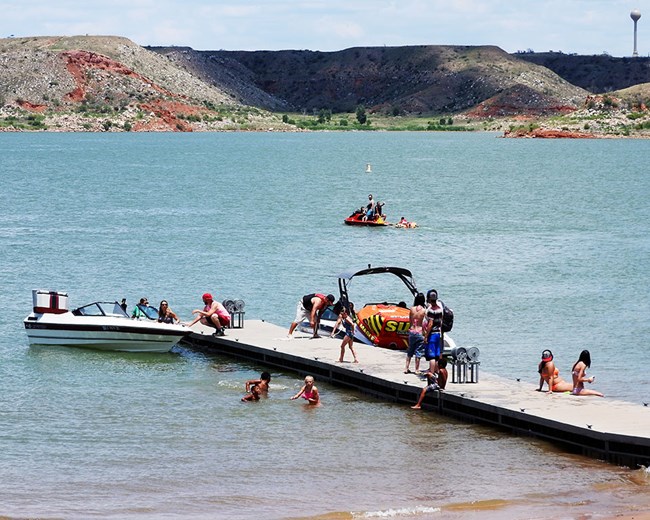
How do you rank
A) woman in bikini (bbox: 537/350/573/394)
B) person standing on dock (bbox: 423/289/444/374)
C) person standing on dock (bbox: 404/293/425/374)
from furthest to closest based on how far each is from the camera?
person standing on dock (bbox: 404/293/425/374) → person standing on dock (bbox: 423/289/444/374) → woman in bikini (bbox: 537/350/573/394)

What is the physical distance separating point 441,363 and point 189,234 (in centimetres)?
3980

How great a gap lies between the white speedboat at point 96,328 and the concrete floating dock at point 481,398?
1.13 m

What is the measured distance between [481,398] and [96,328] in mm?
11437

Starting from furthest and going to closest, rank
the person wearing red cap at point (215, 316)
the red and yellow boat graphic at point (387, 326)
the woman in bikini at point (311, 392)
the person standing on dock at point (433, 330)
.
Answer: the person wearing red cap at point (215, 316) → the red and yellow boat graphic at point (387, 326) → the woman in bikini at point (311, 392) → the person standing on dock at point (433, 330)

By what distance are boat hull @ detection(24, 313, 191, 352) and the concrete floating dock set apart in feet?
3.36

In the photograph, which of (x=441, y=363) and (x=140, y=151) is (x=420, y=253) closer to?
(x=441, y=363)

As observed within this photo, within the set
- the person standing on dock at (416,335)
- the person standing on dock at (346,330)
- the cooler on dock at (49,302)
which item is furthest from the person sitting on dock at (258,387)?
the cooler on dock at (49,302)

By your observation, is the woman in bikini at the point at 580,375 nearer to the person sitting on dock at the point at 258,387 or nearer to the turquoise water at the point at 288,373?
the turquoise water at the point at 288,373

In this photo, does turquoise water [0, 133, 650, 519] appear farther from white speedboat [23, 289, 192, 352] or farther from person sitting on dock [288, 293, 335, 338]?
person sitting on dock [288, 293, 335, 338]

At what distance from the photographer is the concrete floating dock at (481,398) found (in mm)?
24297

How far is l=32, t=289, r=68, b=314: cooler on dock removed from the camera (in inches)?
1367

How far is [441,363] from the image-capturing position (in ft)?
90.3

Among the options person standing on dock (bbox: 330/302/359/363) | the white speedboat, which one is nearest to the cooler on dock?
the white speedboat

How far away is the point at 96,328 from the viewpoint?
1350 inches
